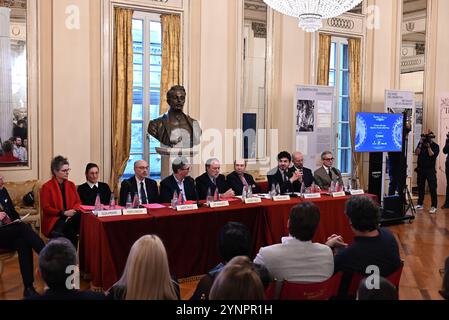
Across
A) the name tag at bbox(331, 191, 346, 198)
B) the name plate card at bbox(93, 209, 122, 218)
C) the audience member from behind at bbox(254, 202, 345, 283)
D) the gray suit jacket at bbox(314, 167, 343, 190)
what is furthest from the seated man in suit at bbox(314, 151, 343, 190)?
the audience member from behind at bbox(254, 202, 345, 283)

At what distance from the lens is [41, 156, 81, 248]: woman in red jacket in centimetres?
485

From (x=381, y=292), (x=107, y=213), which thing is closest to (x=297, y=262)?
(x=381, y=292)

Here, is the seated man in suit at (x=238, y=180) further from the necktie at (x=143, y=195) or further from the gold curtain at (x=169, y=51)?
the gold curtain at (x=169, y=51)

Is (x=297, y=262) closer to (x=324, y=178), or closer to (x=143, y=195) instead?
(x=143, y=195)

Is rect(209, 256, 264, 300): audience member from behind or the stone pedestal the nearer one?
rect(209, 256, 264, 300): audience member from behind

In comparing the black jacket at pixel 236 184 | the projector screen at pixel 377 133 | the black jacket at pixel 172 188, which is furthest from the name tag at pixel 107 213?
the projector screen at pixel 377 133

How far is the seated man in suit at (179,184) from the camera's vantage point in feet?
17.7

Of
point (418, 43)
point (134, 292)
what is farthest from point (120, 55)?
point (418, 43)

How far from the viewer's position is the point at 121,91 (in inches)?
291

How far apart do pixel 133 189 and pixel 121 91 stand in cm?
243

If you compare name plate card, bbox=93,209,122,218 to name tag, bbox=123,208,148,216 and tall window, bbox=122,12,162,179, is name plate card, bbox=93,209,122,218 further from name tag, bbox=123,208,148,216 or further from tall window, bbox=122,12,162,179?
tall window, bbox=122,12,162,179

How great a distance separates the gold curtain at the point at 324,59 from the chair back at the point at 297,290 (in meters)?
7.14

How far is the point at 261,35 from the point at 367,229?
6.23 metres

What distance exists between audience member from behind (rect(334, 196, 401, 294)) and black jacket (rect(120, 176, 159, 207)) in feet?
9.84
